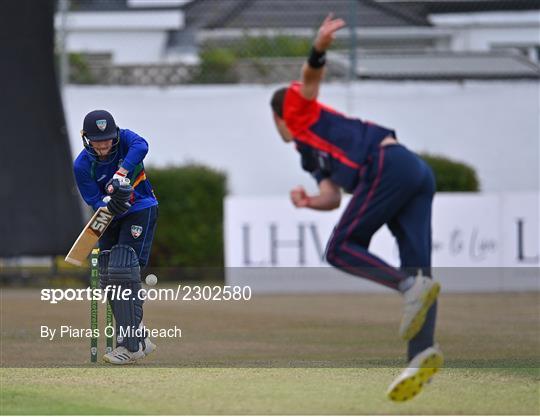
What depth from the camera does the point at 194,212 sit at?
2300 cm

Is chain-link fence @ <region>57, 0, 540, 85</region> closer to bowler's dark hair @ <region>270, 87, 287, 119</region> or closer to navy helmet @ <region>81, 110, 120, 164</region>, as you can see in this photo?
navy helmet @ <region>81, 110, 120, 164</region>

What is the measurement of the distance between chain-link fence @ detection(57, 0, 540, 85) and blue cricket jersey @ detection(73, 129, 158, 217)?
45.6ft

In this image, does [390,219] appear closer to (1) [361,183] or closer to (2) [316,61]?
(1) [361,183]

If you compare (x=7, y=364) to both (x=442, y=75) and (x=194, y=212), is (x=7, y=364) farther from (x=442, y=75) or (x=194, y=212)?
(x=442, y=75)

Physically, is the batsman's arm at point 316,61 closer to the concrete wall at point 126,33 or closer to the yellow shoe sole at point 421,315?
the yellow shoe sole at point 421,315

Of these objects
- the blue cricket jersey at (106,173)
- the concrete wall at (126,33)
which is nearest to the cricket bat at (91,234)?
the blue cricket jersey at (106,173)

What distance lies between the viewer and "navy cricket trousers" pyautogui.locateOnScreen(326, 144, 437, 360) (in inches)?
283

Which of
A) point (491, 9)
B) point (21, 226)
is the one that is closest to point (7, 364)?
point (21, 226)

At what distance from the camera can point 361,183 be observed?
7254 millimetres

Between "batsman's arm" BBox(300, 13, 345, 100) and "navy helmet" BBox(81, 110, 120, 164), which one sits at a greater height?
"batsman's arm" BBox(300, 13, 345, 100)

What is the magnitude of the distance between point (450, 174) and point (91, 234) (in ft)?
48.7

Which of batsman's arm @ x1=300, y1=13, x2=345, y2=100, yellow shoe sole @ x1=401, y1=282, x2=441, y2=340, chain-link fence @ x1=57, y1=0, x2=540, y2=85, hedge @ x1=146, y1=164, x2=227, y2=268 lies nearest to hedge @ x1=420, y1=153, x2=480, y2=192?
chain-link fence @ x1=57, y1=0, x2=540, y2=85

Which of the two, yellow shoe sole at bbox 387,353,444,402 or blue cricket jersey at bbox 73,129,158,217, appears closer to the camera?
yellow shoe sole at bbox 387,353,444,402

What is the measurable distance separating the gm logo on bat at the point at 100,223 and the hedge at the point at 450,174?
14.4m
